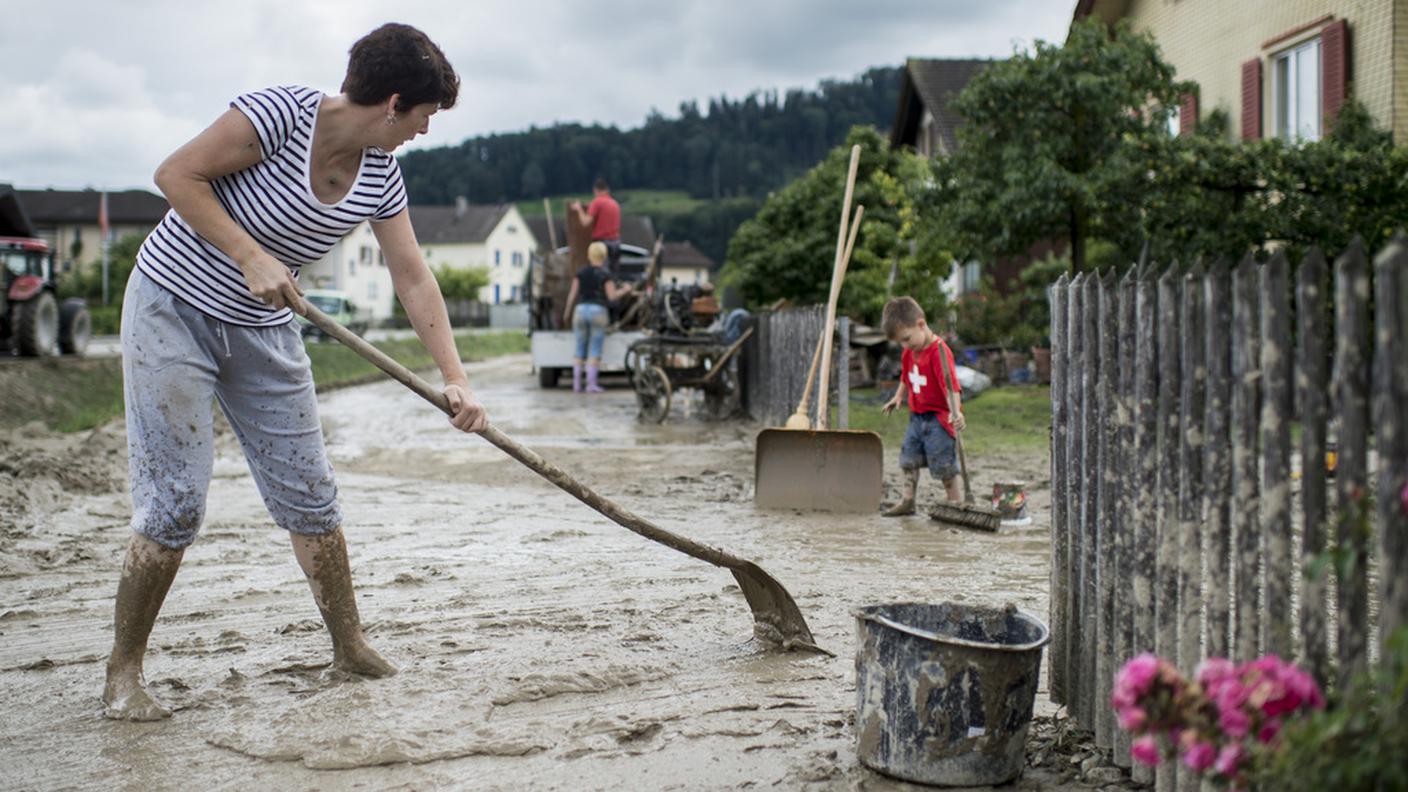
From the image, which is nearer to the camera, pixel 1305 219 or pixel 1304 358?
pixel 1304 358

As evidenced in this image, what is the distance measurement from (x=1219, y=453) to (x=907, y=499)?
503 centimetres

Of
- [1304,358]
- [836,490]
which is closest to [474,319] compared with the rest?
[836,490]

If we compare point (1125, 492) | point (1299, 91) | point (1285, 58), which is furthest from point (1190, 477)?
point (1285, 58)

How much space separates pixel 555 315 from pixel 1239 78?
33.5ft

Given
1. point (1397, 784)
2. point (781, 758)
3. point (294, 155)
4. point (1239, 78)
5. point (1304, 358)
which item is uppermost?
point (1239, 78)

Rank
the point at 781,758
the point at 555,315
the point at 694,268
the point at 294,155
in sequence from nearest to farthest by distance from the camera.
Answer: the point at 781,758
the point at 294,155
the point at 555,315
the point at 694,268

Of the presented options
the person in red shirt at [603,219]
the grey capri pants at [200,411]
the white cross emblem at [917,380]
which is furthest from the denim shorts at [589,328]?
the grey capri pants at [200,411]

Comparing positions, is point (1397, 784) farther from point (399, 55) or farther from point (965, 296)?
point (965, 296)

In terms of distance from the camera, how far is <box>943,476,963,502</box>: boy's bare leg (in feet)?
25.3

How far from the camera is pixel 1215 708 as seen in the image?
2.07 m

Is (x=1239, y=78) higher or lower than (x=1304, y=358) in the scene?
higher

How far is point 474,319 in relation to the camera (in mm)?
73312

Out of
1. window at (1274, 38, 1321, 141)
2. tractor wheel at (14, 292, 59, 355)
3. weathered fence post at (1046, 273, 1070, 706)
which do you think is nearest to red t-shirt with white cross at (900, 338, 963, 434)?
weathered fence post at (1046, 273, 1070, 706)

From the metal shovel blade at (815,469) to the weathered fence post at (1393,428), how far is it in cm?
577
